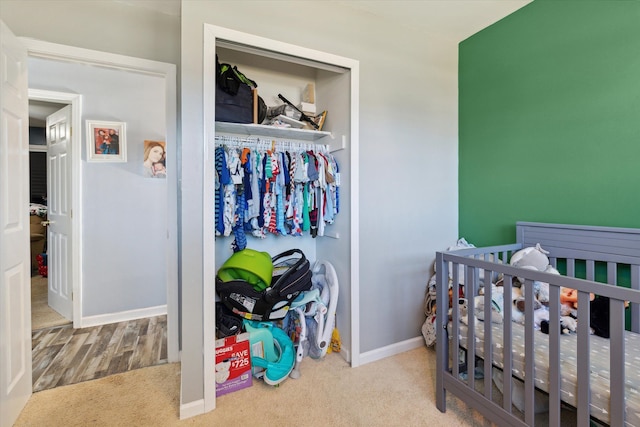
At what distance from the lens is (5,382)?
1.50 metres

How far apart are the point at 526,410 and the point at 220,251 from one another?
200 cm

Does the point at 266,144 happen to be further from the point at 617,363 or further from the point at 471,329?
the point at 617,363

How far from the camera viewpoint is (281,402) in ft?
5.71

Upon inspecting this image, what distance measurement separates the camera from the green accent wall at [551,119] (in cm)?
168

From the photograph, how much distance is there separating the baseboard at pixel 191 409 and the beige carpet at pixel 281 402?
0.03m

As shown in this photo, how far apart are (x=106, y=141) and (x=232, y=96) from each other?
1.81 metres

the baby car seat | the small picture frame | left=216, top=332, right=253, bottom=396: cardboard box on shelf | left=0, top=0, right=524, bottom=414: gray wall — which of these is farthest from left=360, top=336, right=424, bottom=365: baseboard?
the small picture frame

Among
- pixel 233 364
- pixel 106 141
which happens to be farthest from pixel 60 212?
pixel 233 364

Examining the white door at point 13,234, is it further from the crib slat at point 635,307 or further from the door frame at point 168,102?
the crib slat at point 635,307

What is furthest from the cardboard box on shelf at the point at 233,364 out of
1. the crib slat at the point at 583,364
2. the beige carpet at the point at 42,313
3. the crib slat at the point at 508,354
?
the beige carpet at the point at 42,313

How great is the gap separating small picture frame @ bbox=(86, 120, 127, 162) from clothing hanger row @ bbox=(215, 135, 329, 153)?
1510mm

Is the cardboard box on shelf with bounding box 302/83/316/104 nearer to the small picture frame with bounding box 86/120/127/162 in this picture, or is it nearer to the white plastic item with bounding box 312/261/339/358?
the white plastic item with bounding box 312/261/339/358

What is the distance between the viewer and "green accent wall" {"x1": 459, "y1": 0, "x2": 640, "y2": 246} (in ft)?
5.52

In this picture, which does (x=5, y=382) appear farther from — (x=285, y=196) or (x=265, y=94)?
(x=265, y=94)
